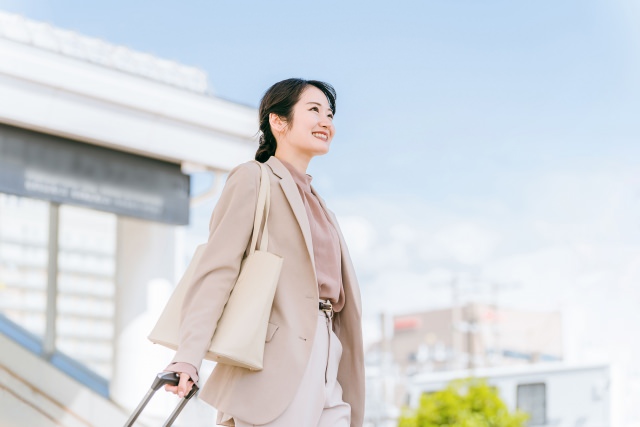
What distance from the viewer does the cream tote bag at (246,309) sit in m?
2.42

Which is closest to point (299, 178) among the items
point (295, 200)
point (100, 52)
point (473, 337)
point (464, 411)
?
point (295, 200)

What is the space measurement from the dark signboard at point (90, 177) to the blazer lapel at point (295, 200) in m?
4.90

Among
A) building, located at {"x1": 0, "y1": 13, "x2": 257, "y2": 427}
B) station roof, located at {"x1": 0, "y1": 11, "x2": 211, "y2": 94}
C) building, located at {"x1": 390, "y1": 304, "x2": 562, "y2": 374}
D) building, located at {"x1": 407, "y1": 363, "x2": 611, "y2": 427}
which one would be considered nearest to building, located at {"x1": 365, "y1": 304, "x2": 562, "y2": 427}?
building, located at {"x1": 390, "y1": 304, "x2": 562, "y2": 374}

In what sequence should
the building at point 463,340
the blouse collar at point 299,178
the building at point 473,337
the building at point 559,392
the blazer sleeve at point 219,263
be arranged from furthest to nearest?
the building at point 473,337, the building at point 463,340, the building at point 559,392, the blouse collar at point 299,178, the blazer sleeve at point 219,263

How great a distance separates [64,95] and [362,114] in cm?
9973

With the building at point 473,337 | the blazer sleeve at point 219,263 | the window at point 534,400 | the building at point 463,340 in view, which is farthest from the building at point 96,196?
the building at point 473,337

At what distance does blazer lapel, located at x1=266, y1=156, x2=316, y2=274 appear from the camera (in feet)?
8.62

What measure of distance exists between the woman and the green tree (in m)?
17.3

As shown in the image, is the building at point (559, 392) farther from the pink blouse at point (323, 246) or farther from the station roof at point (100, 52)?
the pink blouse at point (323, 246)

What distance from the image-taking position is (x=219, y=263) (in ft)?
8.28

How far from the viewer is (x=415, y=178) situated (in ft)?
395

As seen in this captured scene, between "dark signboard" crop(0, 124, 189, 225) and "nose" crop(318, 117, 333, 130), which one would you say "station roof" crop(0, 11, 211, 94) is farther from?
"nose" crop(318, 117, 333, 130)

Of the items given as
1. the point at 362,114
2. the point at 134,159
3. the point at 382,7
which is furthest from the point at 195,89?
the point at 362,114

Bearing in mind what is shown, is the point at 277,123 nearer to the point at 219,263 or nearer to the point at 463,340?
the point at 219,263
